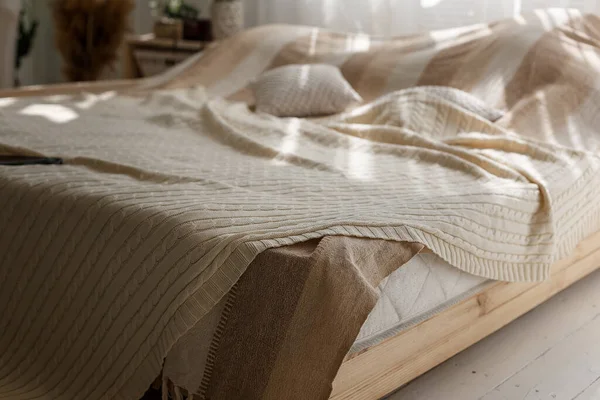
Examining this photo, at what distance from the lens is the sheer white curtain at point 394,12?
313cm

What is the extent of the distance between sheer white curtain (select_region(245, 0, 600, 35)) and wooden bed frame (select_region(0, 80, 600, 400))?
1.17m

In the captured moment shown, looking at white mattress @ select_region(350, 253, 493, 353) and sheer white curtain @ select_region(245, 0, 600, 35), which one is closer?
white mattress @ select_region(350, 253, 493, 353)

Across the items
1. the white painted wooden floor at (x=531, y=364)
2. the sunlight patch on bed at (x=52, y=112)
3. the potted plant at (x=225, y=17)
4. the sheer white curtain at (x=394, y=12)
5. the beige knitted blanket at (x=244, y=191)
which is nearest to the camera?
the beige knitted blanket at (x=244, y=191)

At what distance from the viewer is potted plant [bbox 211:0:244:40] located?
12.5 ft

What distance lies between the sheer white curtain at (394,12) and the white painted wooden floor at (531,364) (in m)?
1.33

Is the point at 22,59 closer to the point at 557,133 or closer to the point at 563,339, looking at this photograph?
the point at 557,133

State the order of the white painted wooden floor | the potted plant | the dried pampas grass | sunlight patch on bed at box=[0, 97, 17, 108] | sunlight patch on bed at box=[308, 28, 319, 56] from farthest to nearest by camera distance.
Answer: the dried pampas grass
the potted plant
sunlight patch on bed at box=[308, 28, 319, 56]
sunlight patch on bed at box=[0, 97, 17, 108]
the white painted wooden floor

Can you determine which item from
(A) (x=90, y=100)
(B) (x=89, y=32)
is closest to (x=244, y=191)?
(A) (x=90, y=100)

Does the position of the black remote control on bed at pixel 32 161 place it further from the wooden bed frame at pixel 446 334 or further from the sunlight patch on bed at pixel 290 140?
the wooden bed frame at pixel 446 334

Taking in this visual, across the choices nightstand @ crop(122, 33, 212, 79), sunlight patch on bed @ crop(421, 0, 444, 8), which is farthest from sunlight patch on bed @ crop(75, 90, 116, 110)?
sunlight patch on bed @ crop(421, 0, 444, 8)

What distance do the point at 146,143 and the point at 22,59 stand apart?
3176 millimetres

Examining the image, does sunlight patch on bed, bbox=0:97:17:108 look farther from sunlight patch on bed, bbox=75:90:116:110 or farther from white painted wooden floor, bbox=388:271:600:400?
white painted wooden floor, bbox=388:271:600:400

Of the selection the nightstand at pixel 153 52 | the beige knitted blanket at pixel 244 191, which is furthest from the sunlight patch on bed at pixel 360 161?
the nightstand at pixel 153 52

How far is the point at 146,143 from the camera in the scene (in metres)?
2.25
